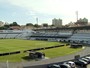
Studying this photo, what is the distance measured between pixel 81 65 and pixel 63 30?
101 meters

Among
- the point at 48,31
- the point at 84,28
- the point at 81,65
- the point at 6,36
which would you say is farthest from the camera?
the point at 48,31

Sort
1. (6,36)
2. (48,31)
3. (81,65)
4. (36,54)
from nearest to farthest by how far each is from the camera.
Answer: (81,65)
(36,54)
(6,36)
(48,31)

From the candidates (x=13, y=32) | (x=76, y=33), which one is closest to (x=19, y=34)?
(x=13, y=32)

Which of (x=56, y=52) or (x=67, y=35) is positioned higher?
(x=67, y=35)

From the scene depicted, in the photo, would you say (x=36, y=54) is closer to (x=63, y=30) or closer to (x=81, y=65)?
(x=81, y=65)

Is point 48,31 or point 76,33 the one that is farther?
point 48,31

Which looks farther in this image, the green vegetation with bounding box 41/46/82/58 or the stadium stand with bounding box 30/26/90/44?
the stadium stand with bounding box 30/26/90/44

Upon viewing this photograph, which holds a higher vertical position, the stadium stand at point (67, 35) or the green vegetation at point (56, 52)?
the stadium stand at point (67, 35)

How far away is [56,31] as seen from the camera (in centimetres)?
13650

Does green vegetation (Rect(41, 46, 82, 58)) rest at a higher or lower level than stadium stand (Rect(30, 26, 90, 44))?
lower

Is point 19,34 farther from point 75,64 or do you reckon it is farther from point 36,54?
point 75,64

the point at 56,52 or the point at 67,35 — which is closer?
the point at 56,52

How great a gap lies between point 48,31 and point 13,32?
23471mm

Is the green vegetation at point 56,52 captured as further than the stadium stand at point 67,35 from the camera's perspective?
No
